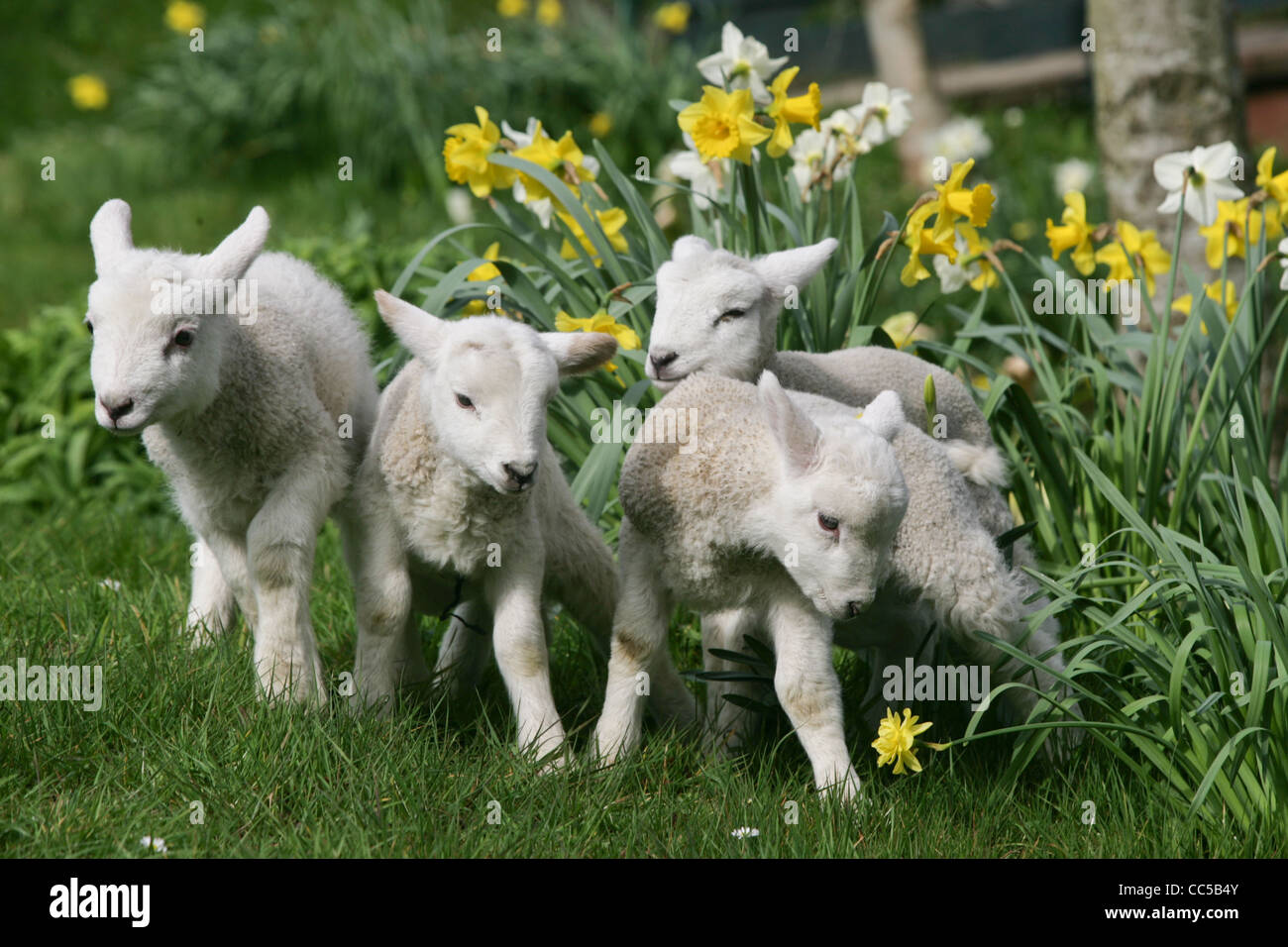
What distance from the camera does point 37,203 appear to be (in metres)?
7.91

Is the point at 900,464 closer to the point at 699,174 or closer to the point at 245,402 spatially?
the point at 245,402

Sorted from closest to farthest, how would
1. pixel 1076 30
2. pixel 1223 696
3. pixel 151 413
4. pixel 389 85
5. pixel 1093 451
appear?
1. pixel 151 413
2. pixel 1223 696
3. pixel 1093 451
4. pixel 389 85
5. pixel 1076 30

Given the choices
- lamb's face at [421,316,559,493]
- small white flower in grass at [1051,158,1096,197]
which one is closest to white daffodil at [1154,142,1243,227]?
lamb's face at [421,316,559,493]

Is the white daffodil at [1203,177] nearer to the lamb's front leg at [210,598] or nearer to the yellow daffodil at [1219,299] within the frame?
the yellow daffodil at [1219,299]

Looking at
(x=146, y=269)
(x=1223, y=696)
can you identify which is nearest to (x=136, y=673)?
(x=146, y=269)

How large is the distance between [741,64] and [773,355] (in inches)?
39.4

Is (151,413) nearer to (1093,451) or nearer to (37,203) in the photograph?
(1093,451)

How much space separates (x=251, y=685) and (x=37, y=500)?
2444mm

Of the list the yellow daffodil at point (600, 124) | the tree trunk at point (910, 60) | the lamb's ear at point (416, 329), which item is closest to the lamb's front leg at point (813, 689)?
the lamb's ear at point (416, 329)

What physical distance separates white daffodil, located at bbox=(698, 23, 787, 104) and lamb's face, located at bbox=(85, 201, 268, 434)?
4.80 ft

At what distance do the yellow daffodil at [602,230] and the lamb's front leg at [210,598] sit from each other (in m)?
1.31

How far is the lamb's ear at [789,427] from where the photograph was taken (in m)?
2.62

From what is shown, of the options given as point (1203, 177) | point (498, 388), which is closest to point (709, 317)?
point (498, 388)

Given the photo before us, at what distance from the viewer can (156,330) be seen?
105 inches
